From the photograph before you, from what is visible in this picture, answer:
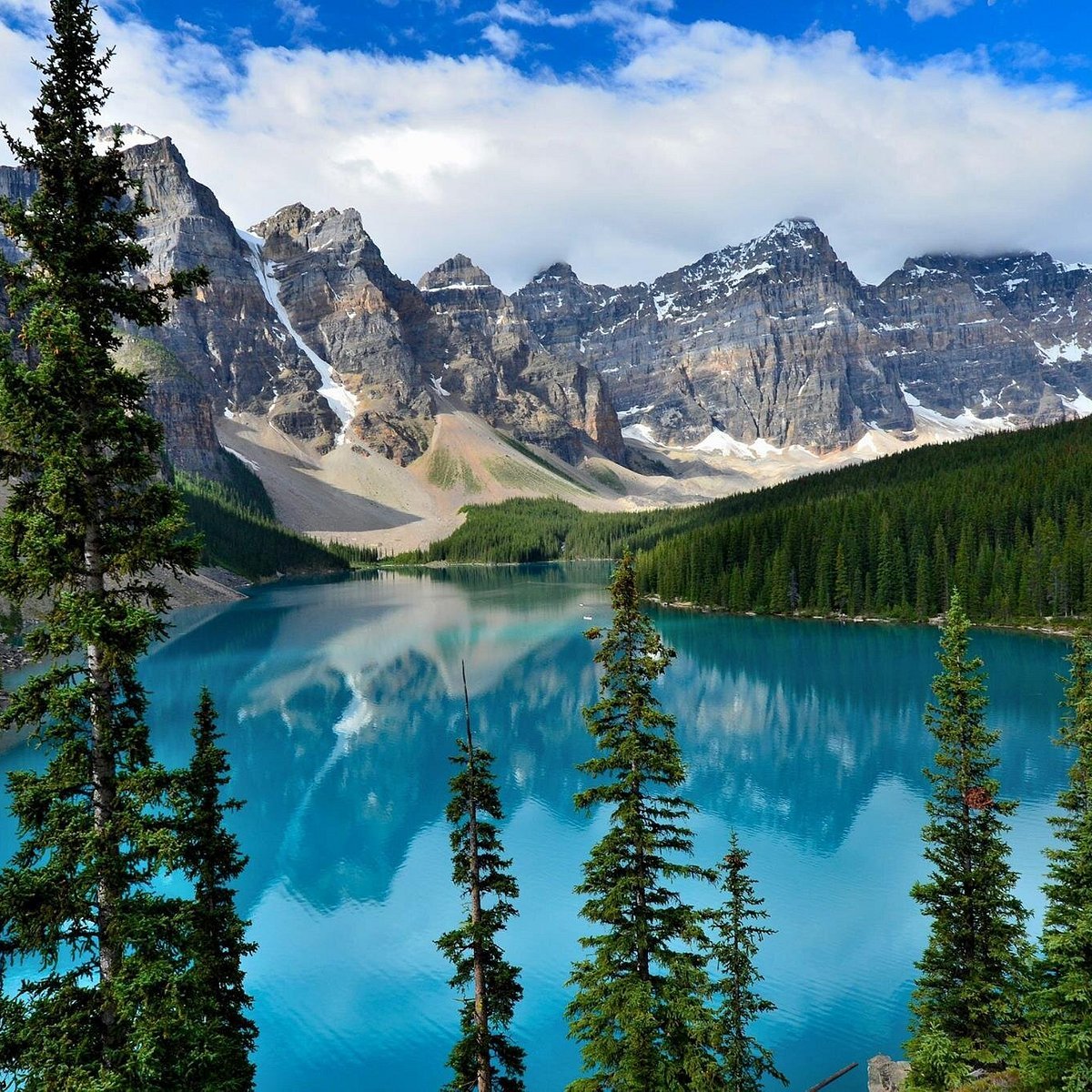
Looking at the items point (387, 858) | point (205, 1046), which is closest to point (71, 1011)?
point (205, 1046)

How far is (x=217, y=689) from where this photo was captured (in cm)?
6681

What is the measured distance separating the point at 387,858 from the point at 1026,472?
323ft

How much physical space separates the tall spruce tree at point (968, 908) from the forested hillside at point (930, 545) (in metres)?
80.3

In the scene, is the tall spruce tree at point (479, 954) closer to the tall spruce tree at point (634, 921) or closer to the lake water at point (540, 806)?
the tall spruce tree at point (634, 921)

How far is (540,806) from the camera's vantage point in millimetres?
38812

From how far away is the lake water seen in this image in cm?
2222

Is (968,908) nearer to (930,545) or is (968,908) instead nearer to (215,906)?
(215,906)

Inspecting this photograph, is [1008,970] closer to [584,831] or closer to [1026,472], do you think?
[584,831]

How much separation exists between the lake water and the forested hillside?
10341mm

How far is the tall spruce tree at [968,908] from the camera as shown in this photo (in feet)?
51.0

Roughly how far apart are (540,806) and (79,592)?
108 ft

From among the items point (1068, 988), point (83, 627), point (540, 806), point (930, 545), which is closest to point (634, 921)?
point (1068, 988)

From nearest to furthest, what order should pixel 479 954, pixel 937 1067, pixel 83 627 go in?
pixel 83 627 → pixel 479 954 → pixel 937 1067

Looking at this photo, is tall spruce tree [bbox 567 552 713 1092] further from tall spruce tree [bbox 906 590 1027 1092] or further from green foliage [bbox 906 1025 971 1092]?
tall spruce tree [bbox 906 590 1027 1092]
